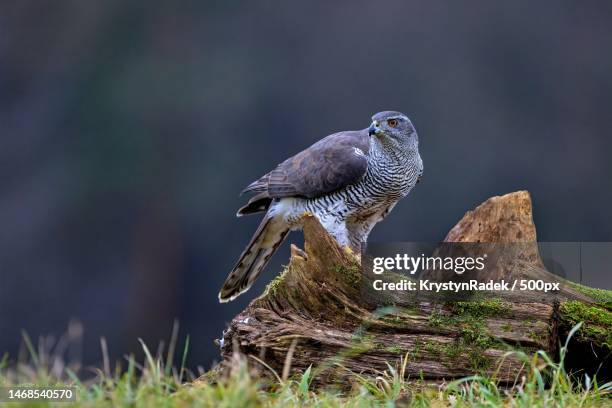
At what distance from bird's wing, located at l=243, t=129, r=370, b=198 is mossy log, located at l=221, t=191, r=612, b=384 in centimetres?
89

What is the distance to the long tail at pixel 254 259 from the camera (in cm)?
404

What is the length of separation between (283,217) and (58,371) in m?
2.17

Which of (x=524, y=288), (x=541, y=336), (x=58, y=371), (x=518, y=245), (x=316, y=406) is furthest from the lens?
(x=518, y=245)

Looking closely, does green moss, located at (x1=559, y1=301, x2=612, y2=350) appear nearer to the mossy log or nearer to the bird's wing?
the mossy log

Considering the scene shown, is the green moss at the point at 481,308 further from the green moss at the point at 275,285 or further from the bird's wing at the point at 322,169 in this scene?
the bird's wing at the point at 322,169

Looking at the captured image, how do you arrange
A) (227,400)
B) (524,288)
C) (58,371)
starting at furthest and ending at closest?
(524,288) < (58,371) < (227,400)

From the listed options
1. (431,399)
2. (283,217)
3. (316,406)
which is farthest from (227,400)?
(283,217)

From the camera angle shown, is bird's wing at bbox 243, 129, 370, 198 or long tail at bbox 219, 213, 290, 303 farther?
long tail at bbox 219, 213, 290, 303

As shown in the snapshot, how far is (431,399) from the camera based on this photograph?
245 cm

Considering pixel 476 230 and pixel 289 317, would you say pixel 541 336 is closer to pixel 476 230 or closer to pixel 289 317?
pixel 476 230

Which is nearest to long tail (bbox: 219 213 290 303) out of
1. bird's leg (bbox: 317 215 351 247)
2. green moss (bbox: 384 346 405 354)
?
bird's leg (bbox: 317 215 351 247)

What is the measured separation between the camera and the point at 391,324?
275 cm

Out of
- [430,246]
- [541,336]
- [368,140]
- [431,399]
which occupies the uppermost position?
[368,140]

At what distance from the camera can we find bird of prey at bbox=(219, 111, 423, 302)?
379 centimetres
